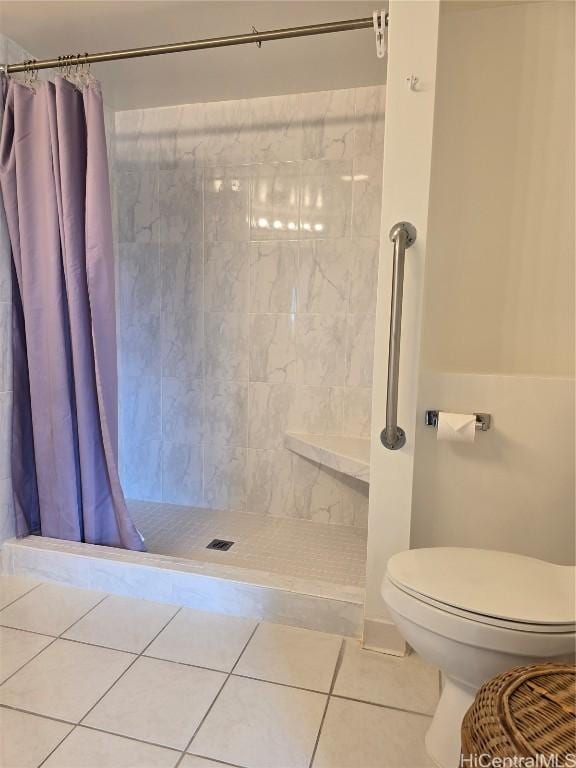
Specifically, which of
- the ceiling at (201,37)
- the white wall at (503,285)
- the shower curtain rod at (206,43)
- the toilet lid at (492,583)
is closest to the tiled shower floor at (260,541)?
the white wall at (503,285)

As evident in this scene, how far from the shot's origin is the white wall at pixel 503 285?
1.51 metres

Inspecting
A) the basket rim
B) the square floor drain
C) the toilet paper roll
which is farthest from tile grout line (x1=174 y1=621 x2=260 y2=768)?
the toilet paper roll

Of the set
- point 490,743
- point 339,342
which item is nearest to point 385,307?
point 339,342

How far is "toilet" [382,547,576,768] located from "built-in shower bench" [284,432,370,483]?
73cm

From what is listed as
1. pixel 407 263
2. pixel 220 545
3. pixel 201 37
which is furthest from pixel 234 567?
pixel 201 37

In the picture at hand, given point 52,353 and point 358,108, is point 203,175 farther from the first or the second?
point 52,353

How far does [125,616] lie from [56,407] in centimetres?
83

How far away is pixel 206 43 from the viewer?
162cm

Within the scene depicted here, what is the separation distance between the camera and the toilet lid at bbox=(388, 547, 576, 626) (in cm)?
104

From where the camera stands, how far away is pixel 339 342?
2.35 metres

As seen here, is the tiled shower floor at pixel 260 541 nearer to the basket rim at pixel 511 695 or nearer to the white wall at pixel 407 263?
the white wall at pixel 407 263

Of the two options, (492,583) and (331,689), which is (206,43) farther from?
(331,689)

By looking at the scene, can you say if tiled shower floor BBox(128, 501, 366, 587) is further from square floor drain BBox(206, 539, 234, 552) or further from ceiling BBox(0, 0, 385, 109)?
ceiling BBox(0, 0, 385, 109)

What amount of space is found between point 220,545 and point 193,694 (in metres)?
0.84
